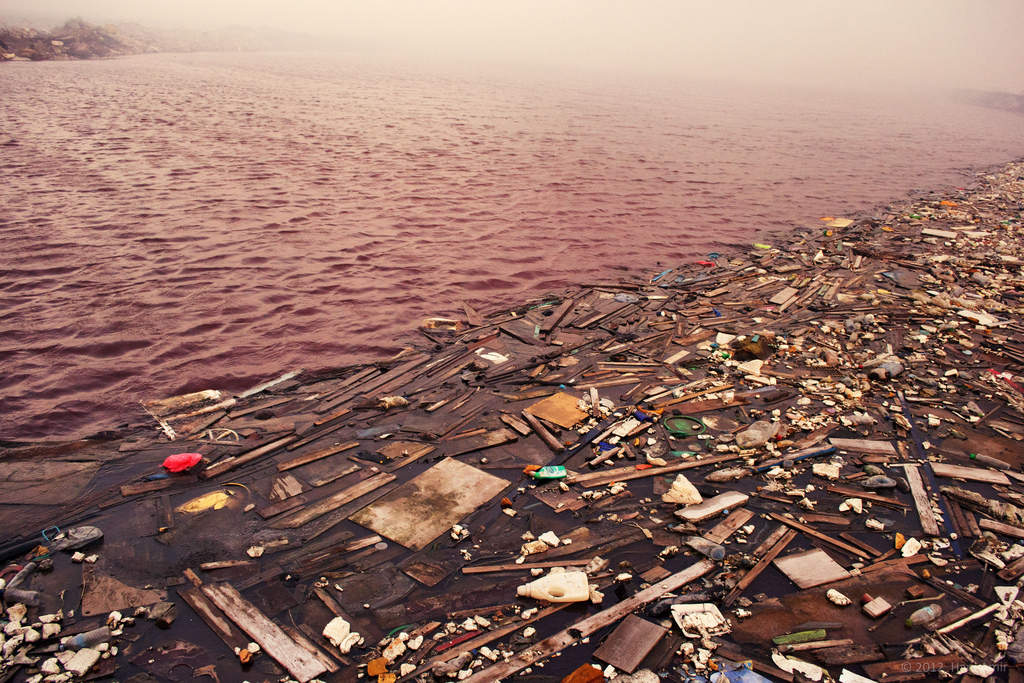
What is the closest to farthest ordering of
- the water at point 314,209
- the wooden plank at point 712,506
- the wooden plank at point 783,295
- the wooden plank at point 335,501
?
the wooden plank at point 712,506, the wooden plank at point 335,501, the water at point 314,209, the wooden plank at point 783,295

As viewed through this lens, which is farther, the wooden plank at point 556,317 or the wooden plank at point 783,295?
the wooden plank at point 783,295

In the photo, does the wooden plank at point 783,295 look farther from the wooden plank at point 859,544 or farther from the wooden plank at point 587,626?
the wooden plank at point 587,626

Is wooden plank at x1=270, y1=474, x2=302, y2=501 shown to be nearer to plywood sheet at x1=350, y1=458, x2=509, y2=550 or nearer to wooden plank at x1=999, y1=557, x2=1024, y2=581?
plywood sheet at x1=350, y1=458, x2=509, y2=550

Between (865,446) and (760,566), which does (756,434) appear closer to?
(865,446)

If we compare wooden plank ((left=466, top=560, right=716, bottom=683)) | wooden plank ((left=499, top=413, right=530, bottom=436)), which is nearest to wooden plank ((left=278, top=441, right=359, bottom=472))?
wooden plank ((left=499, top=413, right=530, bottom=436))

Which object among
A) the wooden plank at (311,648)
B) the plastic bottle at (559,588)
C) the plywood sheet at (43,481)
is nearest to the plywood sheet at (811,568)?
the plastic bottle at (559,588)

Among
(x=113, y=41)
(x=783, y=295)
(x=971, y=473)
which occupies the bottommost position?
(x=971, y=473)

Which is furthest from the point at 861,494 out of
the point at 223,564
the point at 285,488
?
the point at 223,564
